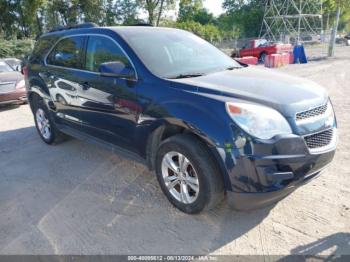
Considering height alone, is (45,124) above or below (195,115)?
below

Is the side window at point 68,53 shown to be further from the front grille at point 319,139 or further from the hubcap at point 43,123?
the front grille at point 319,139

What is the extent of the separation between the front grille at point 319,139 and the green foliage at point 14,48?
27.4 m

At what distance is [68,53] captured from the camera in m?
4.63

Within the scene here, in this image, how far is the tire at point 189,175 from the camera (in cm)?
285

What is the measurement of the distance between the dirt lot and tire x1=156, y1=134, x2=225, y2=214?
0.63 feet

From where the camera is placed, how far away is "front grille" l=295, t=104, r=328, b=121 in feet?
9.12

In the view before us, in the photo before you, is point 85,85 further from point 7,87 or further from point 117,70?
point 7,87

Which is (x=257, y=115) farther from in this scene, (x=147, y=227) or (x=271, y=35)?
(x=271, y=35)

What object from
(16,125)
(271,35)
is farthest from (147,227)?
(271,35)

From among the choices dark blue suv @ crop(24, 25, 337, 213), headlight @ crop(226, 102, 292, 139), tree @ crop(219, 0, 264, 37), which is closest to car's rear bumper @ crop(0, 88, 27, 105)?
dark blue suv @ crop(24, 25, 337, 213)

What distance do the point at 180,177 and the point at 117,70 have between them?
51.9 inches

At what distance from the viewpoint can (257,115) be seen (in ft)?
8.77

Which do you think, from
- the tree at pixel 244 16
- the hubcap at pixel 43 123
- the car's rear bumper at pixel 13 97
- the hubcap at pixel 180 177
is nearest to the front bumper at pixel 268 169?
the hubcap at pixel 180 177

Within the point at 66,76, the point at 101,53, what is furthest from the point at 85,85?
the point at 66,76
